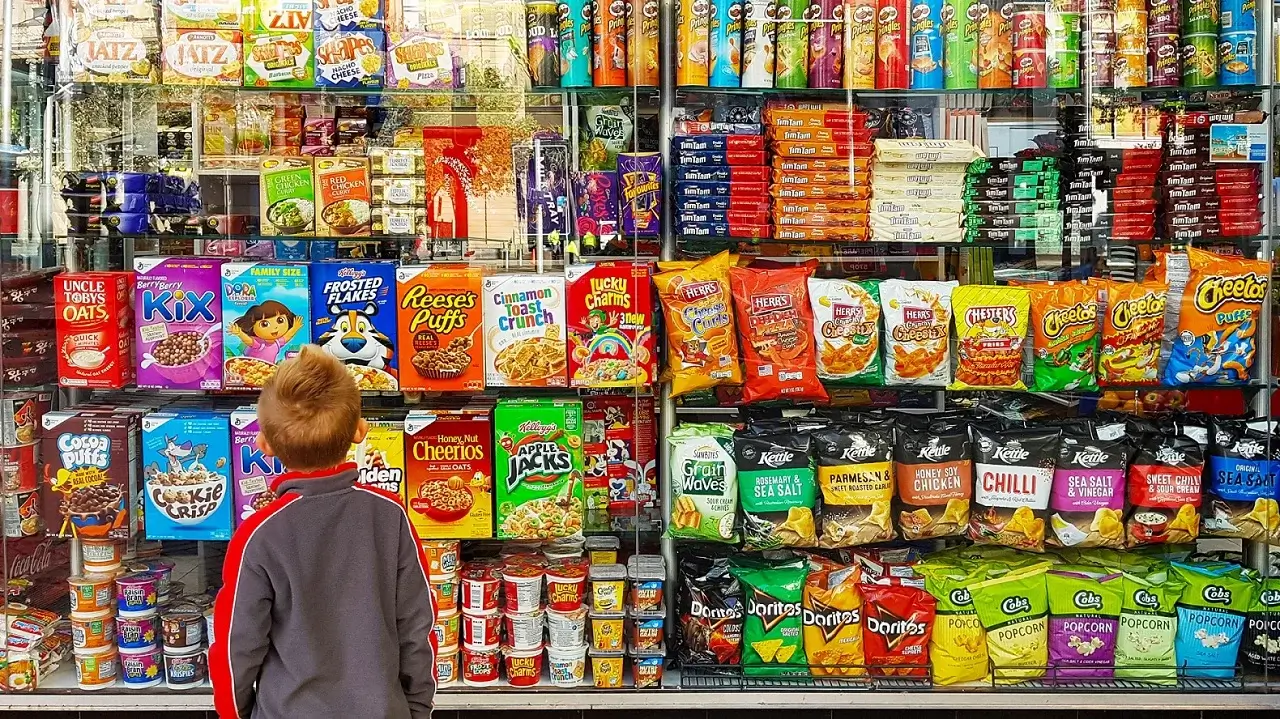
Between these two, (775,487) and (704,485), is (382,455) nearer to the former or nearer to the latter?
(704,485)

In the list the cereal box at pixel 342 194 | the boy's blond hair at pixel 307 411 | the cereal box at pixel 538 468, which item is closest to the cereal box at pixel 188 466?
the cereal box at pixel 342 194

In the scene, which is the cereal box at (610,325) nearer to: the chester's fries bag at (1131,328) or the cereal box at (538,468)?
the cereal box at (538,468)

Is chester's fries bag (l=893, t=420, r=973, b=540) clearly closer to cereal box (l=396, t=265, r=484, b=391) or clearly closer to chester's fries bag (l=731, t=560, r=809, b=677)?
chester's fries bag (l=731, t=560, r=809, b=677)

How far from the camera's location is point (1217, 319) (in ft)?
13.4

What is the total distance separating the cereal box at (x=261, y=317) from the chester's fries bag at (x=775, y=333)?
145 cm

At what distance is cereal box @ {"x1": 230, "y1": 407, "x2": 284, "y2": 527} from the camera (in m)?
4.03

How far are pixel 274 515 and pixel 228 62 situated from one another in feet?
7.03

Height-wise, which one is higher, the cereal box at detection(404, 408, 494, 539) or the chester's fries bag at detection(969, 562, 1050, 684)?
the cereal box at detection(404, 408, 494, 539)

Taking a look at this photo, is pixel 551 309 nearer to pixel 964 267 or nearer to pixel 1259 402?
pixel 964 267

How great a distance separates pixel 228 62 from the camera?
407 cm

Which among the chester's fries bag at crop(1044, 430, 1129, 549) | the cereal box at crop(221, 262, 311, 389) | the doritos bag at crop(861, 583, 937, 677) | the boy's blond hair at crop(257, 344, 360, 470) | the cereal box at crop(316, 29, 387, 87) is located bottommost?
the doritos bag at crop(861, 583, 937, 677)

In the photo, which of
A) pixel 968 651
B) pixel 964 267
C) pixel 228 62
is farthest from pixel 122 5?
pixel 968 651

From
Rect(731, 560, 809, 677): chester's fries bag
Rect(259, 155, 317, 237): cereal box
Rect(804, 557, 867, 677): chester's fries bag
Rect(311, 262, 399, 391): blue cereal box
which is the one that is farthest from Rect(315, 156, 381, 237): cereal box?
Rect(804, 557, 867, 677): chester's fries bag

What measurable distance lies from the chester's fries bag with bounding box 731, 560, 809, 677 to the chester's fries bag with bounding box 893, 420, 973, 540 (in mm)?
435
